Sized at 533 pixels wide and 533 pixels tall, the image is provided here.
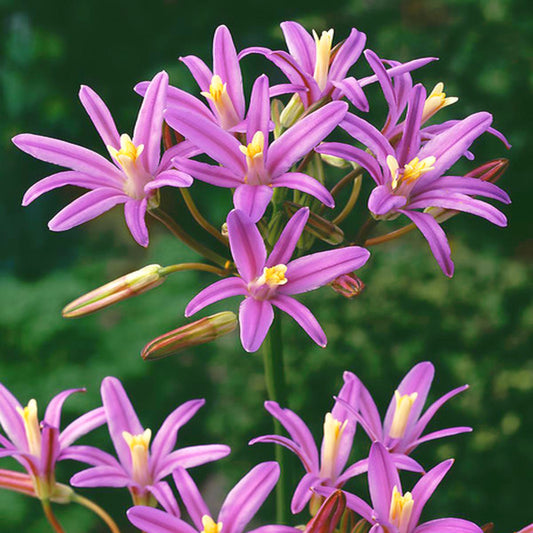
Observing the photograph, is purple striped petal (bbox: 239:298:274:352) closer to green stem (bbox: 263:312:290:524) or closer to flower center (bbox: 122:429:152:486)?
green stem (bbox: 263:312:290:524)

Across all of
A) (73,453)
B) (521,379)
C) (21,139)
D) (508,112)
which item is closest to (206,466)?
(521,379)

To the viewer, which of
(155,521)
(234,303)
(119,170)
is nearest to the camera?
(155,521)

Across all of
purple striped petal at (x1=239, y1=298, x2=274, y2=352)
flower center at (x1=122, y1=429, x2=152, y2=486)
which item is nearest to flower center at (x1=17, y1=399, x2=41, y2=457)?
flower center at (x1=122, y1=429, x2=152, y2=486)

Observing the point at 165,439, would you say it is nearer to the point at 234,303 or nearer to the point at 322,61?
the point at 322,61

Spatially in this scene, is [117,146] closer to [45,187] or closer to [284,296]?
[45,187]

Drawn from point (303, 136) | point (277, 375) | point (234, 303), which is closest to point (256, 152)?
point (303, 136)

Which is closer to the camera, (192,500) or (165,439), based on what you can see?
(192,500)
